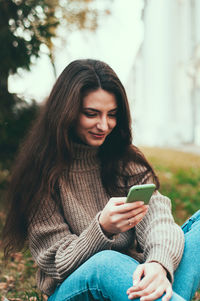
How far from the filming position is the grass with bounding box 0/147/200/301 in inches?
105

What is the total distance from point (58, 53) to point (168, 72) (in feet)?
15.1

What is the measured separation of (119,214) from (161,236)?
12.8 inches

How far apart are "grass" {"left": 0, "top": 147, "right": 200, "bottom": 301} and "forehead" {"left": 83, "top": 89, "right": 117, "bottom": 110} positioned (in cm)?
100

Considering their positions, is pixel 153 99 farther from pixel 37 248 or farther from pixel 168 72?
pixel 37 248

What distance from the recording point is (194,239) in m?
1.76

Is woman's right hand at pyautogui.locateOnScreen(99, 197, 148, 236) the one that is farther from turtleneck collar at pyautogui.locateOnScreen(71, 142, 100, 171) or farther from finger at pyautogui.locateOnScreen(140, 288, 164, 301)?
turtleneck collar at pyautogui.locateOnScreen(71, 142, 100, 171)

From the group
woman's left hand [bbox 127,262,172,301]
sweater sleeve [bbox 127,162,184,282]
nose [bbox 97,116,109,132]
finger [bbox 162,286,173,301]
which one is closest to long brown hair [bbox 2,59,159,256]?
nose [bbox 97,116,109,132]

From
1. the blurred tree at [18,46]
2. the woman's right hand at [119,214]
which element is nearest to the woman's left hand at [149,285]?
the woman's right hand at [119,214]

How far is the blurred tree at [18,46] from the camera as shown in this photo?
413cm

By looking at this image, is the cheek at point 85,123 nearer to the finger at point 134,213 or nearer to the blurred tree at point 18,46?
the finger at point 134,213

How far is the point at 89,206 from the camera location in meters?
1.98

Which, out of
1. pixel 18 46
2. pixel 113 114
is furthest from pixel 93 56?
pixel 113 114

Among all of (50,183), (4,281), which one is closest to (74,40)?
(4,281)

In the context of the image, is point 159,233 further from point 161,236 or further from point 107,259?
point 107,259
